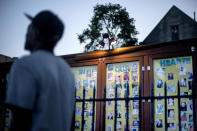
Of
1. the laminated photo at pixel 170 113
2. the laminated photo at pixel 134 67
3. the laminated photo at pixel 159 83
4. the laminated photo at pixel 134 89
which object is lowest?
the laminated photo at pixel 170 113

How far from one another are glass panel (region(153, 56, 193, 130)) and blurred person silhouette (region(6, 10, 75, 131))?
345cm

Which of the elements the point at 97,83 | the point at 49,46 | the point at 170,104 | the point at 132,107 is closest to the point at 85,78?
the point at 97,83

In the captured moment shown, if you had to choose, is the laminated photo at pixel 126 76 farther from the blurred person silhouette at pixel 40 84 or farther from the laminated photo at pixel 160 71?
the blurred person silhouette at pixel 40 84

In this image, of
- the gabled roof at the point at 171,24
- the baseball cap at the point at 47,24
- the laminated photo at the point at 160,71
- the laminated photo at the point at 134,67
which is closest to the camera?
the baseball cap at the point at 47,24

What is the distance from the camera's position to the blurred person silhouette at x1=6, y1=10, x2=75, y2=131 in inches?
38.9

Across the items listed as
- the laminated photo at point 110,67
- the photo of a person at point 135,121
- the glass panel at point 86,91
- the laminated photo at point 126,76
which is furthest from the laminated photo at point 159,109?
the glass panel at point 86,91

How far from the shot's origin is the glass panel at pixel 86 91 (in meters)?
5.20

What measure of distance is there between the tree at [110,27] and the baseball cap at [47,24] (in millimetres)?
20961

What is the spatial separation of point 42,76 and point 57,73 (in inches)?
5.5

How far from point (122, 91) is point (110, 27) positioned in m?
18.6

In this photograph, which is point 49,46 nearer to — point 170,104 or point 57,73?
point 57,73

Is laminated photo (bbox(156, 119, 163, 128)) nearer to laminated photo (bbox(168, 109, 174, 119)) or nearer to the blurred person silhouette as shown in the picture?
laminated photo (bbox(168, 109, 174, 119))

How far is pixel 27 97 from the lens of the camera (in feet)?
3.23

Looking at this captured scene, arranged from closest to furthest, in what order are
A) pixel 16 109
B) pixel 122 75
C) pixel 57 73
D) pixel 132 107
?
pixel 16 109 < pixel 57 73 < pixel 132 107 < pixel 122 75
